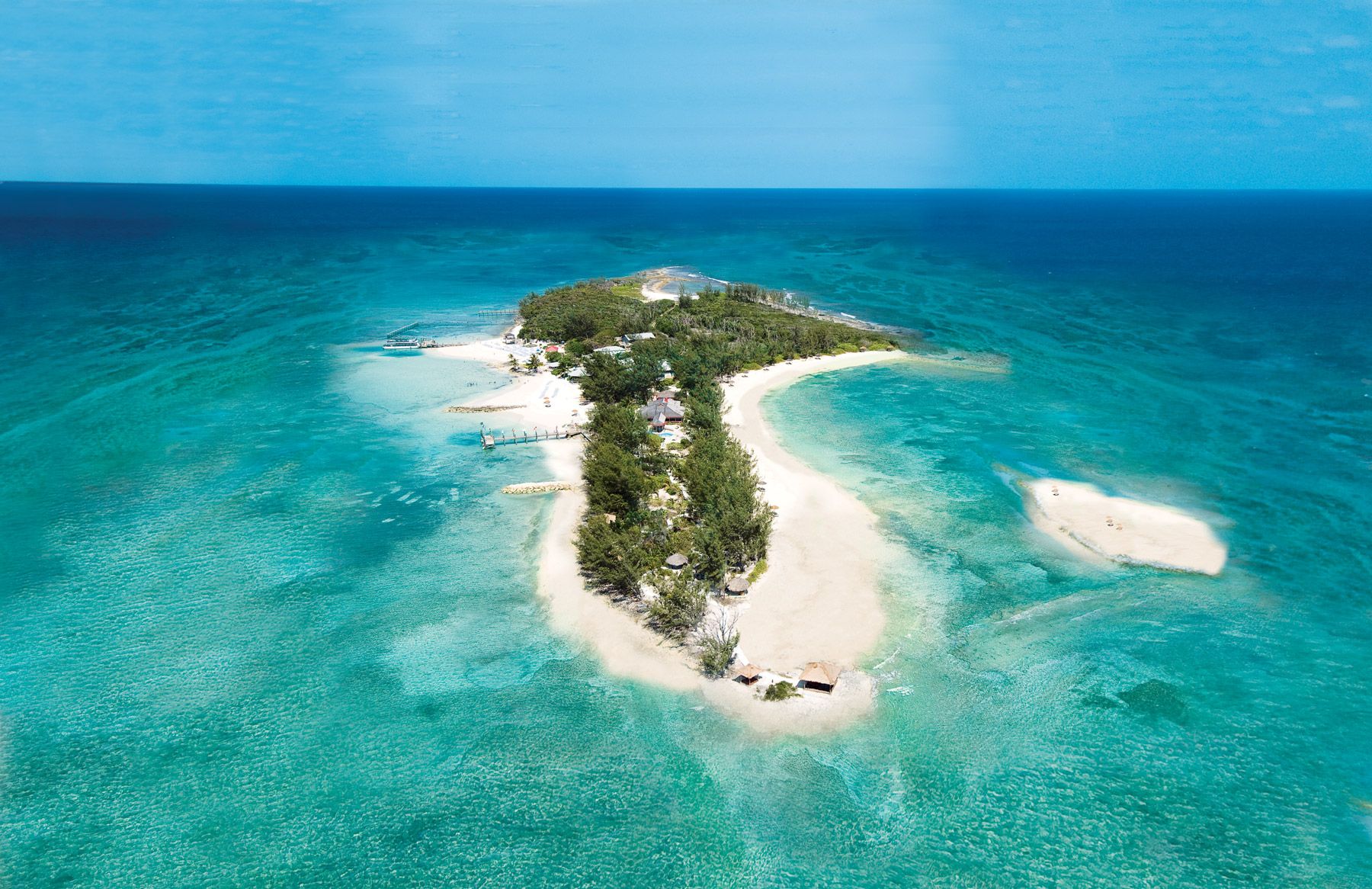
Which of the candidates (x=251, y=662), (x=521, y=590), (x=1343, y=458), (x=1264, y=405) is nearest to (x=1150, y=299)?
(x=1264, y=405)

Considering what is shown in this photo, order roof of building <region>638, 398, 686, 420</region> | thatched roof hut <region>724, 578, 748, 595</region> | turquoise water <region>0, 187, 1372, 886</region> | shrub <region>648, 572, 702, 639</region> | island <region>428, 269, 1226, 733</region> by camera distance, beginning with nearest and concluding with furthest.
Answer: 1. turquoise water <region>0, 187, 1372, 886</region>
2. island <region>428, 269, 1226, 733</region>
3. shrub <region>648, 572, 702, 639</region>
4. thatched roof hut <region>724, 578, 748, 595</region>
5. roof of building <region>638, 398, 686, 420</region>

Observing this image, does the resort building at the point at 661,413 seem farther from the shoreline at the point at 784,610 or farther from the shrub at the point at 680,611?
the shrub at the point at 680,611

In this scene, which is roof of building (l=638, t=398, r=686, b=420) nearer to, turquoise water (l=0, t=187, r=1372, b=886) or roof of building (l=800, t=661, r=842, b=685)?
turquoise water (l=0, t=187, r=1372, b=886)

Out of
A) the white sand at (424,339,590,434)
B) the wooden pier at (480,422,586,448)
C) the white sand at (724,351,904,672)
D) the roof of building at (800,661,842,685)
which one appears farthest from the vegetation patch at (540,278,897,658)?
the roof of building at (800,661,842,685)

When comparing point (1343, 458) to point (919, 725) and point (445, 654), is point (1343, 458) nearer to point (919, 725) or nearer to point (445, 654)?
point (919, 725)

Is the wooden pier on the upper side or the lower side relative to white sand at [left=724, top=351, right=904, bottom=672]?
upper

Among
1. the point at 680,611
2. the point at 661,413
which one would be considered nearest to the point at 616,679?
the point at 680,611
